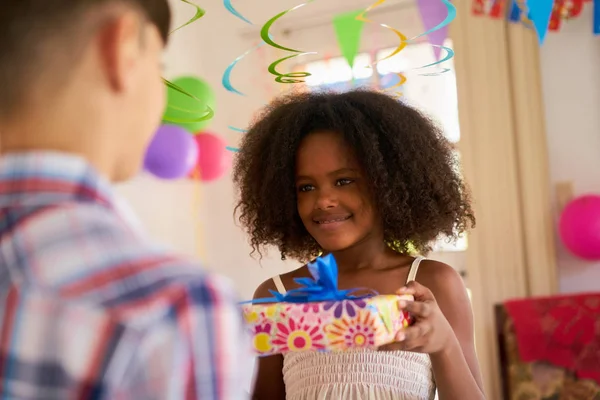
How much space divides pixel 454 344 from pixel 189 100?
138 centimetres

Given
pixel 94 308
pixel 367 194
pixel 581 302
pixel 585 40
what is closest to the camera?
pixel 94 308

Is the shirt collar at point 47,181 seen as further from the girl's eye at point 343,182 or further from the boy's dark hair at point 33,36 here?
the girl's eye at point 343,182

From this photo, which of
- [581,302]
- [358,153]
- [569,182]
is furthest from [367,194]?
[569,182]

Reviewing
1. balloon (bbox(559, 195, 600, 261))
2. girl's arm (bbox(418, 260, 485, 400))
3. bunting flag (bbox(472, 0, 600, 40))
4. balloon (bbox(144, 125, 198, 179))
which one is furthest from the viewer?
bunting flag (bbox(472, 0, 600, 40))

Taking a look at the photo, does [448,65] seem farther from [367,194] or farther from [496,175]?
[367,194]

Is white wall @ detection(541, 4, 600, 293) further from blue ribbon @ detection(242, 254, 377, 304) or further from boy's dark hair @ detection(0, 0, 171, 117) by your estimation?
boy's dark hair @ detection(0, 0, 171, 117)

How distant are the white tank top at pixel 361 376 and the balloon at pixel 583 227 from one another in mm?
1449

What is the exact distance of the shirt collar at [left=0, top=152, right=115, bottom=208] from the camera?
397mm

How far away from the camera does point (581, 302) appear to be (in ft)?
7.87

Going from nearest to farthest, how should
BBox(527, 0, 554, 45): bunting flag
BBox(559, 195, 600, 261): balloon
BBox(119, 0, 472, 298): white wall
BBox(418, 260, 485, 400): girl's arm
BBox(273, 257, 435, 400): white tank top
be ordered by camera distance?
BBox(418, 260, 485, 400): girl's arm, BBox(273, 257, 435, 400): white tank top, BBox(527, 0, 554, 45): bunting flag, BBox(559, 195, 600, 261): balloon, BBox(119, 0, 472, 298): white wall

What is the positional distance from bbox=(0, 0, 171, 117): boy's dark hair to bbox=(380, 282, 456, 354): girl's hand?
0.59 meters

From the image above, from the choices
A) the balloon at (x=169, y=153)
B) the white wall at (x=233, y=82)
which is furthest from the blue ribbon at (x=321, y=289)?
the white wall at (x=233, y=82)

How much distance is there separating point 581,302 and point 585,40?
1.00 meters

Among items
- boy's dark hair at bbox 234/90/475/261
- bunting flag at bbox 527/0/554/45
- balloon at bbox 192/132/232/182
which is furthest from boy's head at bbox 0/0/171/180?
balloon at bbox 192/132/232/182
